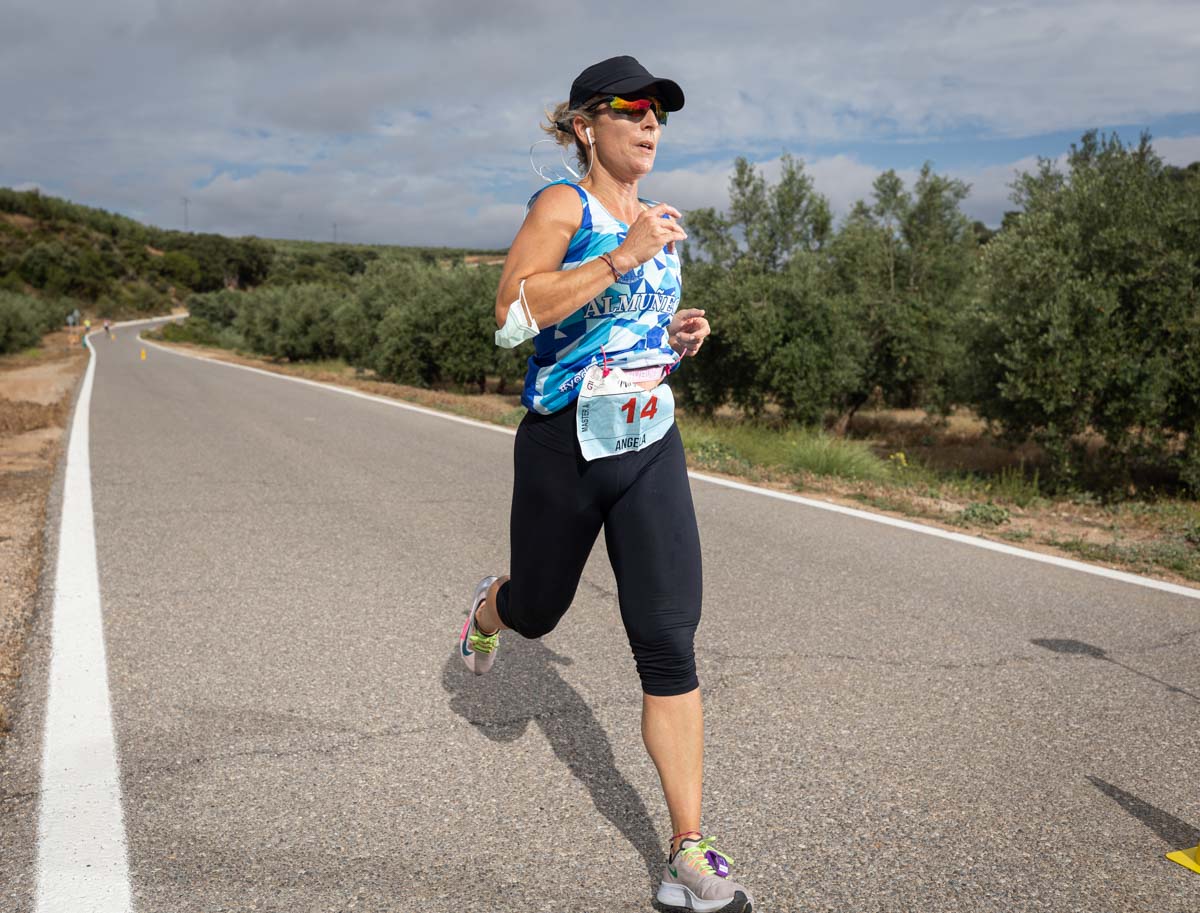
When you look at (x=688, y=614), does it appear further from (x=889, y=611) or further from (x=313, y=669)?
(x=889, y=611)

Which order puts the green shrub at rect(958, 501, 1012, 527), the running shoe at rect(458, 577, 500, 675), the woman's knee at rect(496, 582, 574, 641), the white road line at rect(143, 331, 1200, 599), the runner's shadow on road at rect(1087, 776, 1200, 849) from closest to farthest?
the runner's shadow on road at rect(1087, 776, 1200, 849), the woman's knee at rect(496, 582, 574, 641), the running shoe at rect(458, 577, 500, 675), the white road line at rect(143, 331, 1200, 599), the green shrub at rect(958, 501, 1012, 527)

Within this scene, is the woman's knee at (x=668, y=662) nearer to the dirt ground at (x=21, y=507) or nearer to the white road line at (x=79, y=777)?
the white road line at (x=79, y=777)

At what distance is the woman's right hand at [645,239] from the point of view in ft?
7.66

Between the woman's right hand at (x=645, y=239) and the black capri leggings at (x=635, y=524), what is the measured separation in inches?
17.7

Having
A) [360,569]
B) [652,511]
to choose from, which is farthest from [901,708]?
[360,569]

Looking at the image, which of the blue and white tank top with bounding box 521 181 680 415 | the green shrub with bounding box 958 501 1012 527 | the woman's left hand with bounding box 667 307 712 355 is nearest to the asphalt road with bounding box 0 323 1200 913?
the green shrub with bounding box 958 501 1012 527

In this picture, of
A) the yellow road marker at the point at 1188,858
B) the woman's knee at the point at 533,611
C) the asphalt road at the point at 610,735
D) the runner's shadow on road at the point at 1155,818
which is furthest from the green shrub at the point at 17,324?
the yellow road marker at the point at 1188,858

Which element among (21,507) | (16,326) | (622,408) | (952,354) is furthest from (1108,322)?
(16,326)

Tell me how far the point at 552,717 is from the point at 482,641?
43 centimetres

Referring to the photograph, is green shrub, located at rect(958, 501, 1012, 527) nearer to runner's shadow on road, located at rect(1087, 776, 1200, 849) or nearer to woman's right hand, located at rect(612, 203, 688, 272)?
runner's shadow on road, located at rect(1087, 776, 1200, 849)

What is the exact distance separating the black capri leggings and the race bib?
0.04 meters

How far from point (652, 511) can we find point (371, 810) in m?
1.27

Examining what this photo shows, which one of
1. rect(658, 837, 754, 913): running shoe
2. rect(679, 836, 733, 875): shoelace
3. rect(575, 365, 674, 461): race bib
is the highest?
rect(575, 365, 674, 461): race bib

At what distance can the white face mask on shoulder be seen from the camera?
239cm
